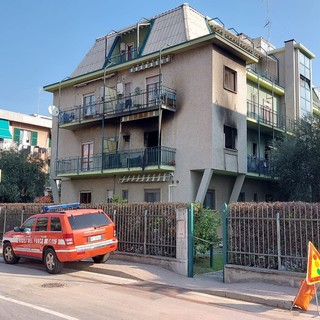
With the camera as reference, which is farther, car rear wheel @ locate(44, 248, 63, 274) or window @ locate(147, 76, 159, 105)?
window @ locate(147, 76, 159, 105)

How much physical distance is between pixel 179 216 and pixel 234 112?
11.8m

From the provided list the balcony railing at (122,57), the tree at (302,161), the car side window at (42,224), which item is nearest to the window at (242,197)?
the tree at (302,161)

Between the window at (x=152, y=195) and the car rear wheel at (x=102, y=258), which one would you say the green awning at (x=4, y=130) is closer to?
the window at (x=152, y=195)

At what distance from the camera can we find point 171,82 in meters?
22.1

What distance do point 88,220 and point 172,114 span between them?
1116 cm

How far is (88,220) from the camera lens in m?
11.9

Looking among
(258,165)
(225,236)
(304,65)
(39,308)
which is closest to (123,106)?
(258,165)

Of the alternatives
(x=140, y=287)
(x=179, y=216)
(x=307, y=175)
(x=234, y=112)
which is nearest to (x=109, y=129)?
(x=234, y=112)

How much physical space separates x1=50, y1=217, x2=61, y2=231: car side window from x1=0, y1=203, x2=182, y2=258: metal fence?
267 centimetres

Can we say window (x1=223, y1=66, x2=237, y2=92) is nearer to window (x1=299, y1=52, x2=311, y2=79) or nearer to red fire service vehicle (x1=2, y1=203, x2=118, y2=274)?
window (x1=299, y1=52, x2=311, y2=79)

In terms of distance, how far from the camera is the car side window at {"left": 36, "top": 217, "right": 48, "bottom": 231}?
1224cm

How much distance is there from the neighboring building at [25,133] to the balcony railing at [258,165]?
65.1ft

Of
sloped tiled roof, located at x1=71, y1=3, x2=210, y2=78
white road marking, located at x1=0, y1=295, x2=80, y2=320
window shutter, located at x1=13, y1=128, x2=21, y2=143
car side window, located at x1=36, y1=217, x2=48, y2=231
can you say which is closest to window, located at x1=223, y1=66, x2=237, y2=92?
sloped tiled roof, located at x1=71, y1=3, x2=210, y2=78

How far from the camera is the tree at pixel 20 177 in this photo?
30.5m
